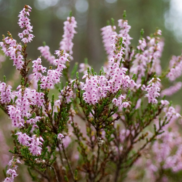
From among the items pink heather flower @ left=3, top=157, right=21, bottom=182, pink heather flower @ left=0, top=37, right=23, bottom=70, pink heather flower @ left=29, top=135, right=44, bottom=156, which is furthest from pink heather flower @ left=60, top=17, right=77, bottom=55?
pink heather flower @ left=3, top=157, right=21, bottom=182

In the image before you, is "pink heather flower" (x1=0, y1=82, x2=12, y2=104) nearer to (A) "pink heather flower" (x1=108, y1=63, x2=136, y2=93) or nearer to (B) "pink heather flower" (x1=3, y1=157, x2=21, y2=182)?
(B) "pink heather flower" (x1=3, y1=157, x2=21, y2=182)

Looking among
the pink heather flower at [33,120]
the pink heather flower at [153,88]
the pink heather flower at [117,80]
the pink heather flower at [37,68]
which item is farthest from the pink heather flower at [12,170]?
the pink heather flower at [153,88]

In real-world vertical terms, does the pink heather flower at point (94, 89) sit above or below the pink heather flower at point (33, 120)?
above

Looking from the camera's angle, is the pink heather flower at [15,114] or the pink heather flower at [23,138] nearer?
the pink heather flower at [15,114]

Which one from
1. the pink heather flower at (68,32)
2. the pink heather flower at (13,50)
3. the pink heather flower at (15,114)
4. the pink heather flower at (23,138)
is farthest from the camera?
the pink heather flower at (68,32)

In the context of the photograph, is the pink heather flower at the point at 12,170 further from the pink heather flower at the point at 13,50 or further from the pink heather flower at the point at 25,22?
the pink heather flower at the point at 25,22

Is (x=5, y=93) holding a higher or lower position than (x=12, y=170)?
higher

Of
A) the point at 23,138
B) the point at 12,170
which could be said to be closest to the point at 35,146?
the point at 23,138

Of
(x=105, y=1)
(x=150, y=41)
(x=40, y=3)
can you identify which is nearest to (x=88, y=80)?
(x=150, y=41)

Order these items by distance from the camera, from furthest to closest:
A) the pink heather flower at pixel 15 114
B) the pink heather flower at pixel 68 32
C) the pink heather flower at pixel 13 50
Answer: the pink heather flower at pixel 68 32 < the pink heather flower at pixel 13 50 < the pink heather flower at pixel 15 114

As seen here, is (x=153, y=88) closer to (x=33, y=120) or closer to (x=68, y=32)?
(x=33, y=120)

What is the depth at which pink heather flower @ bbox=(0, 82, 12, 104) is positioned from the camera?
7.67 feet

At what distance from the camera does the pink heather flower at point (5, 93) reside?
7.67 feet

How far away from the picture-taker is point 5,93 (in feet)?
7.79
